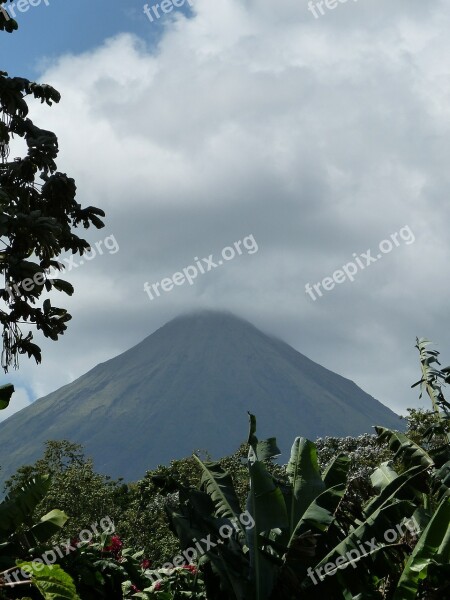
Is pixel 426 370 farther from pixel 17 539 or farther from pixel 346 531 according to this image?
pixel 17 539

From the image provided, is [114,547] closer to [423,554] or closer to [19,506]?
[19,506]

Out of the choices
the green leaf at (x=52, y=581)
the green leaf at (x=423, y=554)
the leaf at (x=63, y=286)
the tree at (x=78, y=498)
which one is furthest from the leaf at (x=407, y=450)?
the tree at (x=78, y=498)

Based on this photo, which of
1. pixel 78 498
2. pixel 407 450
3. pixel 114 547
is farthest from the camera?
pixel 78 498

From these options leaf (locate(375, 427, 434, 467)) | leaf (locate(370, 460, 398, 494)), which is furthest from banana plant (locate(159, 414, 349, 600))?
leaf (locate(375, 427, 434, 467))

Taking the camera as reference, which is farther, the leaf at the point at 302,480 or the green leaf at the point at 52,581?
the leaf at the point at 302,480

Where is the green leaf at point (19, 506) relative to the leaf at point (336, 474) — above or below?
above

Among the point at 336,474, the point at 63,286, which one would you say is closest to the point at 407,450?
the point at 336,474

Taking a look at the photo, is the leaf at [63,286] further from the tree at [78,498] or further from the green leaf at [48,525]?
the tree at [78,498]

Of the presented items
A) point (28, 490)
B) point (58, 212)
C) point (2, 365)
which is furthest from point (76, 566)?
point (58, 212)

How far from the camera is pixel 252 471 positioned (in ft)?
35.6

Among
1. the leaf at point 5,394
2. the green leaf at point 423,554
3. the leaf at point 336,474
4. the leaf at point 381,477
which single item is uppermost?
the leaf at point 5,394

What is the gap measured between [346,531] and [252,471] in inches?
63.5

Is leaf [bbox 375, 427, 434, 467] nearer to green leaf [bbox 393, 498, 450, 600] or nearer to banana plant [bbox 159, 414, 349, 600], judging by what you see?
banana plant [bbox 159, 414, 349, 600]

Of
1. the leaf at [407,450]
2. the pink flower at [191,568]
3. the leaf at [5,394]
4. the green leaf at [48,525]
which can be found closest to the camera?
the leaf at [5,394]
